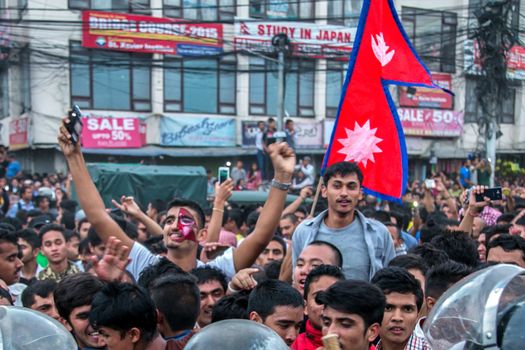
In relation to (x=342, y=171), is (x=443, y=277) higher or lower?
lower

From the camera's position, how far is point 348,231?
3.78 m

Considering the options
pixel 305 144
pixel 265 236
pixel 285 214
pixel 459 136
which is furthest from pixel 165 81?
pixel 265 236

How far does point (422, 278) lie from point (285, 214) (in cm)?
338

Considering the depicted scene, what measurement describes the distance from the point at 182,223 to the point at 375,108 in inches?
86.0

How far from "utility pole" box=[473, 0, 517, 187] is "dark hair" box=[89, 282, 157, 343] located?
10.6 m

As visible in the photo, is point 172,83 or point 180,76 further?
point 180,76

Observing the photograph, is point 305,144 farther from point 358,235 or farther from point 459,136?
point 358,235

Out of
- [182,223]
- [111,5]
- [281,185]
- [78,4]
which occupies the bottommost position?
[182,223]

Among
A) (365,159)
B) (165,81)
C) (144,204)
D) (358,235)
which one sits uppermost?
(165,81)

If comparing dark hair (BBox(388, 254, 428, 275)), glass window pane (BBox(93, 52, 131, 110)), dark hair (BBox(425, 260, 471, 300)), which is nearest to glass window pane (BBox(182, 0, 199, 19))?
glass window pane (BBox(93, 52, 131, 110))

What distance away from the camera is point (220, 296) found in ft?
11.4

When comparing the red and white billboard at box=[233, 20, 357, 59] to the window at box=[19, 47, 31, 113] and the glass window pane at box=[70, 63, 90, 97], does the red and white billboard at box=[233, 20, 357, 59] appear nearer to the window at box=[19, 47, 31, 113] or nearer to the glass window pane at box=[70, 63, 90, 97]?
the glass window pane at box=[70, 63, 90, 97]

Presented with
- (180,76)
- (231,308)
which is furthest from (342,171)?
(180,76)

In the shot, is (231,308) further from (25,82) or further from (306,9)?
(306,9)
